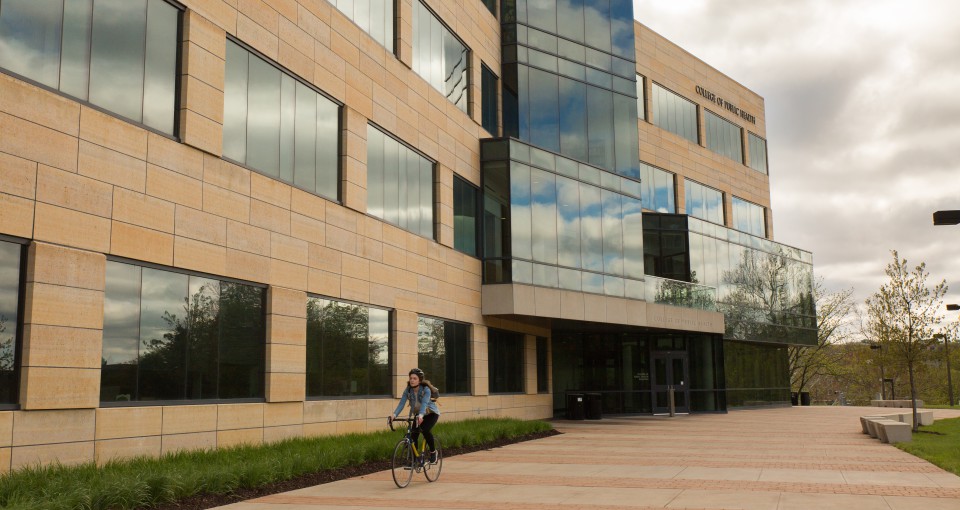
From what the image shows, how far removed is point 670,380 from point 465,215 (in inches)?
669

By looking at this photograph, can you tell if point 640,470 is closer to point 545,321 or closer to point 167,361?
point 167,361

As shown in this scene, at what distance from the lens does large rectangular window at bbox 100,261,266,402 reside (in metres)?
14.8

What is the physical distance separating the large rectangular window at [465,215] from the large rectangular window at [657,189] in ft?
52.0

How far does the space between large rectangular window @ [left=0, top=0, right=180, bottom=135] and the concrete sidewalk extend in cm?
712

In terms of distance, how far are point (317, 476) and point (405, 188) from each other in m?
12.0

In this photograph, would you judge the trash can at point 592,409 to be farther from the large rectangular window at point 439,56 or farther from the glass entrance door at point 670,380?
the large rectangular window at point 439,56

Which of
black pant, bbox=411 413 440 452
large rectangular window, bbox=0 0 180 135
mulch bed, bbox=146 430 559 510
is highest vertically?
large rectangular window, bbox=0 0 180 135

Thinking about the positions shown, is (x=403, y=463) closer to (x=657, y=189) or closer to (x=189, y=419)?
(x=189, y=419)

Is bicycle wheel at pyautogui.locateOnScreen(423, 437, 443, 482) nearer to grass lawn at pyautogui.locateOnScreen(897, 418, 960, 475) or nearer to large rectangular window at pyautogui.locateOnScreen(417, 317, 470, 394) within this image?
grass lawn at pyautogui.locateOnScreen(897, 418, 960, 475)

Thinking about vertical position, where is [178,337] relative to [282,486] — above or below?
above

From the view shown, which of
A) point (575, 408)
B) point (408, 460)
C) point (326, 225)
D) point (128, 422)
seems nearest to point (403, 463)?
point (408, 460)

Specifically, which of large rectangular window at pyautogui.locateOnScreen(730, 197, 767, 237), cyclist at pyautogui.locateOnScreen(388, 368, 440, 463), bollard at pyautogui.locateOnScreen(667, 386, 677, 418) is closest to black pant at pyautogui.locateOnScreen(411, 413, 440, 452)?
cyclist at pyautogui.locateOnScreen(388, 368, 440, 463)

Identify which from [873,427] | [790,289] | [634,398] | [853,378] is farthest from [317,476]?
[853,378]

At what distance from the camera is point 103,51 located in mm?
14773
